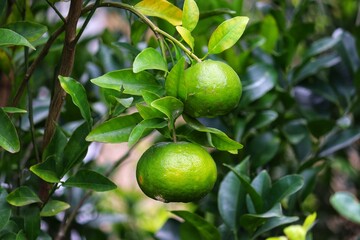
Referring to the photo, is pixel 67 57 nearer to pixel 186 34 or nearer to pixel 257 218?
pixel 186 34

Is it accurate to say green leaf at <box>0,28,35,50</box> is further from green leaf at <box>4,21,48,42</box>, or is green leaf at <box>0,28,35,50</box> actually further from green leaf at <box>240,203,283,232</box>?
green leaf at <box>240,203,283,232</box>

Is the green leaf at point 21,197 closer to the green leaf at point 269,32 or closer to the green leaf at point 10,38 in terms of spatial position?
the green leaf at point 10,38

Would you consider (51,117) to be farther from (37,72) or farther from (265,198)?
(37,72)

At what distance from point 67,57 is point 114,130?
0.12 meters

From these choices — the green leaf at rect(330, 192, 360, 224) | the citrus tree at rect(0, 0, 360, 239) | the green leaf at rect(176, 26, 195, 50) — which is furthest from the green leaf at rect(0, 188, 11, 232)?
the green leaf at rect(330, 192, 360, 224)

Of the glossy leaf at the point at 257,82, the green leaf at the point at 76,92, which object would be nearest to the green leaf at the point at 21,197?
the green leaf at the point at 76,92

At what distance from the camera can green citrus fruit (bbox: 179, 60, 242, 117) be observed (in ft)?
2.35

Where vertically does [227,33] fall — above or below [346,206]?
above

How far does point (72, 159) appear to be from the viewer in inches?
34.2

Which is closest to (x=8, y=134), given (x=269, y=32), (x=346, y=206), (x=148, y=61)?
(x=148, y=61)

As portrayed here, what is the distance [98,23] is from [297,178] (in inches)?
103

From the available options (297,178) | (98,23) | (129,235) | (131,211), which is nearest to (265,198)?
(297,178)

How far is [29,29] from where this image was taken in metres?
0.90

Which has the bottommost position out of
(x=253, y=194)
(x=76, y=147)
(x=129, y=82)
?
(x=253, y=194)
